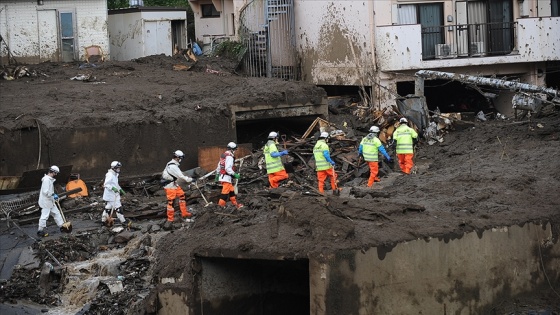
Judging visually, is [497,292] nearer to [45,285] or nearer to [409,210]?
[409,210]

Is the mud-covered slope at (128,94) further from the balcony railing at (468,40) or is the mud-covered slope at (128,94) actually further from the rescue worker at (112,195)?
the rescue worker at (112,195)

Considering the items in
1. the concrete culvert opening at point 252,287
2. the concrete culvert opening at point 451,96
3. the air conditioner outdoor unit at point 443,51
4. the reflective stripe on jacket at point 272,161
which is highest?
the air conditioner outdoor unit at point 443,51

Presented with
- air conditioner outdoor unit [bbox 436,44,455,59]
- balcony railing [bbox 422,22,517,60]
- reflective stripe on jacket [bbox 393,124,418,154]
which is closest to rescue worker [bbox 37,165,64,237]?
reflective stripe on jacket [bbox 393,124,418,154]

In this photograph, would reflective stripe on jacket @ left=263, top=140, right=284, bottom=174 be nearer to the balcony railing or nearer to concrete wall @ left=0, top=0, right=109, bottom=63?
the balcony railing

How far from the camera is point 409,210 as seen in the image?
16797 millimetres

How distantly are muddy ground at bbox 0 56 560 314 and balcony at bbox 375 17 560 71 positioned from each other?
235cm

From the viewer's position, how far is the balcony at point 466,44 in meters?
31.8

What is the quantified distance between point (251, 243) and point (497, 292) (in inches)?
161

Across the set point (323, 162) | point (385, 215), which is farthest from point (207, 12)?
point (385, 215)

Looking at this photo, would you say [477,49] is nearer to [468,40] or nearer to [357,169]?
[468,40]

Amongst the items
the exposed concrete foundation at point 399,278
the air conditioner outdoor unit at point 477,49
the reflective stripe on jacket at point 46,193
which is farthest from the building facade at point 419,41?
the exposed concrete foundation at point 399,278

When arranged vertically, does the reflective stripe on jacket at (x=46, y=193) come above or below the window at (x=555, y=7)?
below

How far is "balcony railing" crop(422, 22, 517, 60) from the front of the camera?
32438 millimetres

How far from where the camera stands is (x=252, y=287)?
A: 56.3 ft
